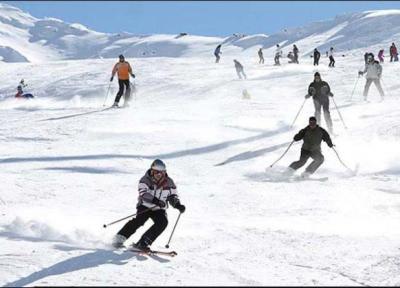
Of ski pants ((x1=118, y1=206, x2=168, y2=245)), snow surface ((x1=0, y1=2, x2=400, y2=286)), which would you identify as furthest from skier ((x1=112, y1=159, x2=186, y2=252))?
snow surface ((x1=0, y1=2, x2=400, y2=286))

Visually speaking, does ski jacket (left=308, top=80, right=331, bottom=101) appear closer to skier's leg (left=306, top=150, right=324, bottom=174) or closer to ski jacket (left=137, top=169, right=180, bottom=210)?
skier's leg (left=306, top=150, right=324, bottom=174)

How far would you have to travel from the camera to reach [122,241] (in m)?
7.58

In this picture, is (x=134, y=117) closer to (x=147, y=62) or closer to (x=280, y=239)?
(x=280, y=239)

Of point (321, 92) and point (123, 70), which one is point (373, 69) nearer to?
point (321, 92)

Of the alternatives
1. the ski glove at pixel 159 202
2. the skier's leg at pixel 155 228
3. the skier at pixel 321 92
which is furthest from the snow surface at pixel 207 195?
the skier at pixel 321 92

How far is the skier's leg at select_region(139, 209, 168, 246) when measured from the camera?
742 centimetres

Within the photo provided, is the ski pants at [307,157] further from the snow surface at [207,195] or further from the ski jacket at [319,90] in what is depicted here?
the ski jacket at [319,90]

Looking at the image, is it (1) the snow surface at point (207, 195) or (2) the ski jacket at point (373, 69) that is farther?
(2) the ski jacket at point (373, 69)

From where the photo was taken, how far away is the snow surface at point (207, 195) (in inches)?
265

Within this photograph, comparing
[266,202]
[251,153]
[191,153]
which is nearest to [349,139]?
[251,153]

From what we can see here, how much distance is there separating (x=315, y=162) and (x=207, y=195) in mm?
2631

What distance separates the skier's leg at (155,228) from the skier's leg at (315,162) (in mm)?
5042

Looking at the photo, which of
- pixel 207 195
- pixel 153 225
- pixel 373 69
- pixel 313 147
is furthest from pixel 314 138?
pixel 373 69

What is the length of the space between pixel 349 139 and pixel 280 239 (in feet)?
26.0
